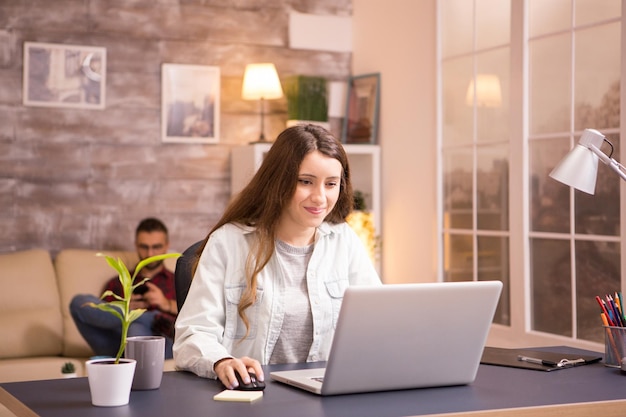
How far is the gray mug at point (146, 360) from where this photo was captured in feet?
6.12

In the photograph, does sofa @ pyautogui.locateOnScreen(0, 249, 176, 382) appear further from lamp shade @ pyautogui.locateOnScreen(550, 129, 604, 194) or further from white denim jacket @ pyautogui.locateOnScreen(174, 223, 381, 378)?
lamp shade @ pyautogui.locateOnScreen(550, 129, 604, 194)

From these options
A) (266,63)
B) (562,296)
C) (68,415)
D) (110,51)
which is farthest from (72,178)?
(68,415)

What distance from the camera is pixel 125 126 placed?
5.23 metres

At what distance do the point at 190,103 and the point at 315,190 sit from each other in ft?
10.3

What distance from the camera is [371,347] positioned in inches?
71.2

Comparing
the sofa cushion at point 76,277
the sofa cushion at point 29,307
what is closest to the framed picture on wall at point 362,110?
the sofa cushion at point 76,277

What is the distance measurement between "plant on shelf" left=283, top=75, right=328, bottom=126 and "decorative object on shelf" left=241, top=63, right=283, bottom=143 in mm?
185

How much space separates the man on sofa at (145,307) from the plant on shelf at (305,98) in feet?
3.67

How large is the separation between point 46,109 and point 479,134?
233cm

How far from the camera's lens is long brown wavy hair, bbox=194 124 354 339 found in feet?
7.80

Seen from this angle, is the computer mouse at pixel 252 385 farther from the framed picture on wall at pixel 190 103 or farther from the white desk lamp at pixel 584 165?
the framed picture on wall at pixel 190 103

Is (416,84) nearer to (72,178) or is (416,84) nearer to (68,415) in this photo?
(72,178)

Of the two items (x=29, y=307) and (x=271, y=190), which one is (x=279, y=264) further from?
(x=29, y=307)

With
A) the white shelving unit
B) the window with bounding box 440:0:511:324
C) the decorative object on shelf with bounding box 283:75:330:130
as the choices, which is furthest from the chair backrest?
the decorative object on shelf with bounding box 283:75:330:130
